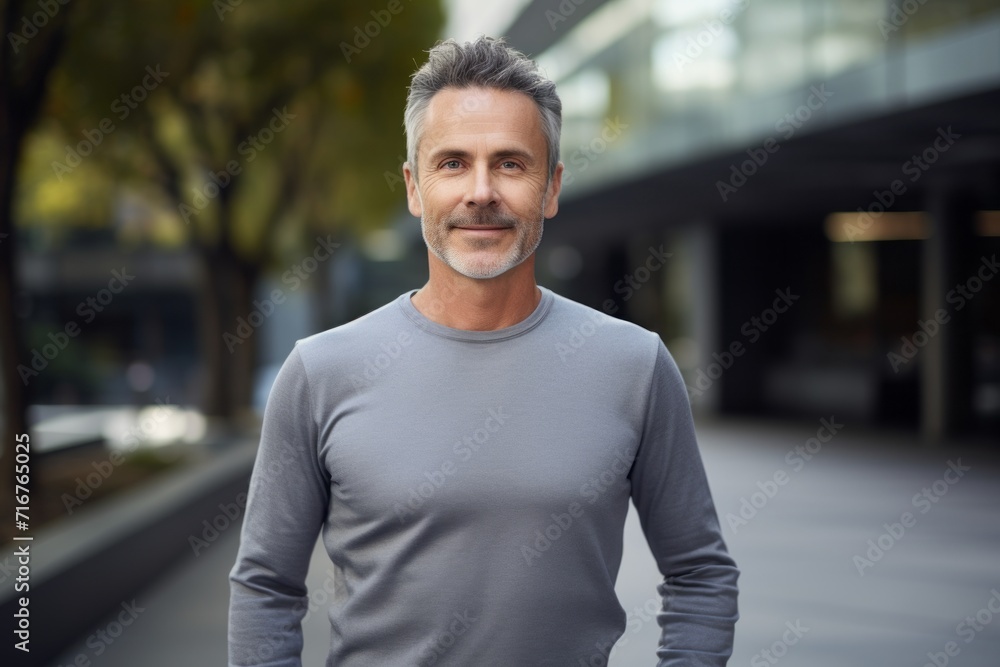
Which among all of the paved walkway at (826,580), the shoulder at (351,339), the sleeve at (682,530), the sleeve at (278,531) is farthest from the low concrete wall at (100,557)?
the sleeve at (682,530)

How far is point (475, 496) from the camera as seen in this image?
1.93 meters

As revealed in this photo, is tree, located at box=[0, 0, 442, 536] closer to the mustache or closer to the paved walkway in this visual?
the paved walkway

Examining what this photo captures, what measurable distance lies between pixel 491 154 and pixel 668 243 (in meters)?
26.5

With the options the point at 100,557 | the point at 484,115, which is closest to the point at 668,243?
the point at 100,557

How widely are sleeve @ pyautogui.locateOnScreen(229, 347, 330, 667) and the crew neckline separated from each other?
0.22 m

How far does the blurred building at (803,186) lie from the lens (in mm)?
11930

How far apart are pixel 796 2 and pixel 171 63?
7.81m

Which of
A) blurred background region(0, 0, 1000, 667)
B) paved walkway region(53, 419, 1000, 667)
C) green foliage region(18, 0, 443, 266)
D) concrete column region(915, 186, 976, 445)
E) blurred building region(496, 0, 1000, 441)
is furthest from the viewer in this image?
concrete column region(915, 186, 976, 445)

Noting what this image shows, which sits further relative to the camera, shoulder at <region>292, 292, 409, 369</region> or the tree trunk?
the tree trunk

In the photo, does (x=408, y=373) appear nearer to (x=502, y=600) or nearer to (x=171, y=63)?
(x=502, y=600)

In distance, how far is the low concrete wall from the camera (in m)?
5.96

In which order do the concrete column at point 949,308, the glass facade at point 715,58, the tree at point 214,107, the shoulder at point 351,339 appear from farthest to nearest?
the concrete column at point 949,308
the glass facade at point 715,58
the tree at point 214,107
the shoulder at point 351,339

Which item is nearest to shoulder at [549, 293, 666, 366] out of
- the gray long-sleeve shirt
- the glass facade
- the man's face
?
the gray long-sleeve shirt

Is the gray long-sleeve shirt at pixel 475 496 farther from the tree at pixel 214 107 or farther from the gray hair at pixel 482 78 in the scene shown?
the tree at pixel 214 107
